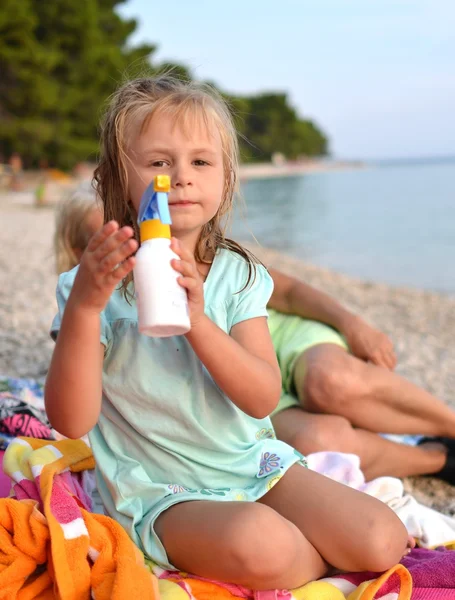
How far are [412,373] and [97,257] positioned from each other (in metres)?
3.59

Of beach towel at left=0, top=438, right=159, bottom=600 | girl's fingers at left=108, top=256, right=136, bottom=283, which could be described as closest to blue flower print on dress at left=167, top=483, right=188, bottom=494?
beach towel at left=0, top=438, right=159, bottom=600

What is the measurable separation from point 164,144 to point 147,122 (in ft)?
0.25

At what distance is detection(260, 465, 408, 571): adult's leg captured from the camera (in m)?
1.82

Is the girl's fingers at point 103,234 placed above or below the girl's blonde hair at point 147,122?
below

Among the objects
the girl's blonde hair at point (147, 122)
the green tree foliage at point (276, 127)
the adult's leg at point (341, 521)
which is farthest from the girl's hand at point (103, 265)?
the green tree foliage at point (276, 127)

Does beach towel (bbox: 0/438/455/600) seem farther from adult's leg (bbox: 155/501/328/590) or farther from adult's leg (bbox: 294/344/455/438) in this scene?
adult's leg (bbox: 294/344/455/438)

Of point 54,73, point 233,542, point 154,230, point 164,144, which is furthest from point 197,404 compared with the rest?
point 54,73

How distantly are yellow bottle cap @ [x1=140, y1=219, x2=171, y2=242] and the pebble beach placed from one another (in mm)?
1064

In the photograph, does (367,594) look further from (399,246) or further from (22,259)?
(399,246)

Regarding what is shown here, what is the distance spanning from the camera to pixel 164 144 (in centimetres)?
174

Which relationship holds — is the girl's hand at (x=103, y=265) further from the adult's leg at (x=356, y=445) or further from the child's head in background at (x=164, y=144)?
the adult's leg at (x=356, y=445)

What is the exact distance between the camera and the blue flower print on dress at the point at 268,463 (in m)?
1.90

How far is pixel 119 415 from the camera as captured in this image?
1867mm

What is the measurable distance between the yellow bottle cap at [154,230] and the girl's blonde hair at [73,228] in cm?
169
